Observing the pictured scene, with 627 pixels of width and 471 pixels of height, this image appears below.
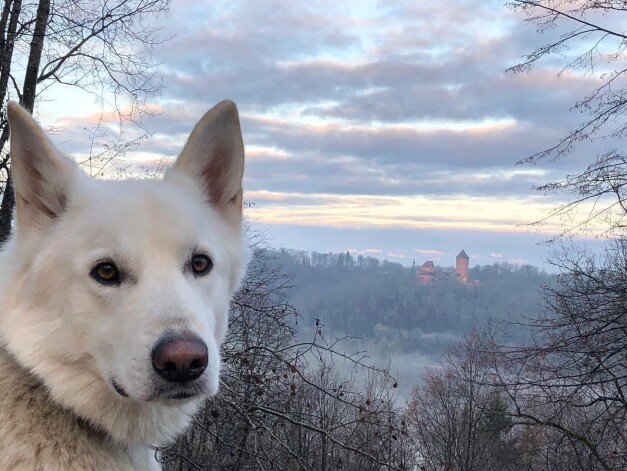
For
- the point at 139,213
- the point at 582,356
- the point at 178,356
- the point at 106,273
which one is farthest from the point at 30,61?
the point at 582,356

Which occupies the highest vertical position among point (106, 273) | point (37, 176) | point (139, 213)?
point (37, 176)

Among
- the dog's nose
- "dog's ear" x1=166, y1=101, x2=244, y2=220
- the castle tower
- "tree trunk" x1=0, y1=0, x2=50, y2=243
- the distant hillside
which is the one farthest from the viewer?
the castle tower

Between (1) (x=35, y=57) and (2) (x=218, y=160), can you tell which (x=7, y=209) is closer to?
(1) (x=35, y=57)

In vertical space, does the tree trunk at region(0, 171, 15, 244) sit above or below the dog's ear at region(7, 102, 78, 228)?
below

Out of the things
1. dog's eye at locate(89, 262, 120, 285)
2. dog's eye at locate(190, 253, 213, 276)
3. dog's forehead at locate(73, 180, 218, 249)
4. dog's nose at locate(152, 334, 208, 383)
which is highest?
dog's forehead at locate(73, 180, 218, 249)

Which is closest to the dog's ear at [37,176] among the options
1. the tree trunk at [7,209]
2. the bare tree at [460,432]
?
the tree trunk at [7,209]

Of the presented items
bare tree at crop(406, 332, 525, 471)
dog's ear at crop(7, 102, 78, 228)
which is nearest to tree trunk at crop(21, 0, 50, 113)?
dog's ear at crop(7, 102, 78, 228)

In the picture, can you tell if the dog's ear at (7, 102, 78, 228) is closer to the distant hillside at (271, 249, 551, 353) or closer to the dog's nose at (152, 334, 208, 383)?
the dog's nose at (152, 334, 208, 383)
